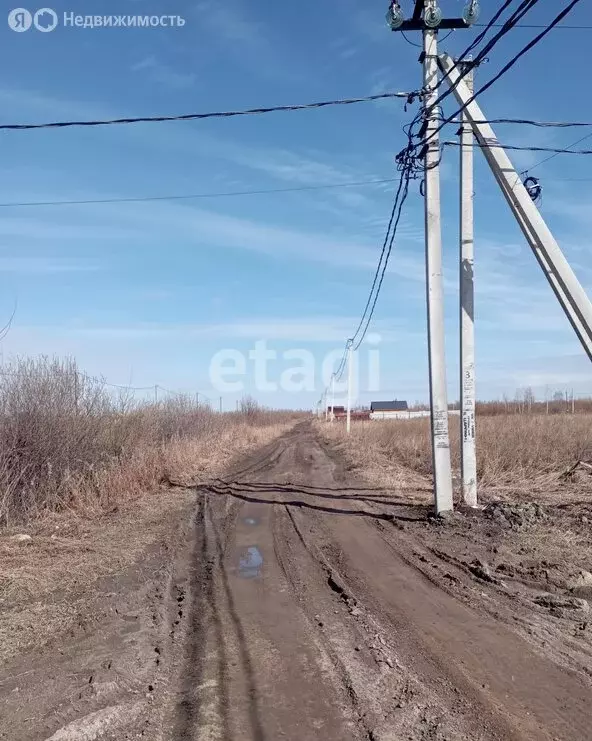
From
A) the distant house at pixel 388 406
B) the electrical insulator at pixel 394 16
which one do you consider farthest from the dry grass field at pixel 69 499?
the distant house at pixel 388 406

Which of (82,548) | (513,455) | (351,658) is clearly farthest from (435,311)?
(513,455)

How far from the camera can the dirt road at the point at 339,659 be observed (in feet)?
12.3

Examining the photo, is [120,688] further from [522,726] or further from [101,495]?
[101,495]

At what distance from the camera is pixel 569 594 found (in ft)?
21.4

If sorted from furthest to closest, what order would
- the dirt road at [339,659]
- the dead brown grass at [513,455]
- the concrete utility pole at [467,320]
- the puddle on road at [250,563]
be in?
the dead brown grass at [513,455]
the concrete utility pole at [467,320]
the puddle on road at [250,563]
the dirt road at [339,659]

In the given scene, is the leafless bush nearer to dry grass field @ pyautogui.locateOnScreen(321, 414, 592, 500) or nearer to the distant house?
dry grass field @ pyautogui.locateOnScreen(321, 414, 592, 500)

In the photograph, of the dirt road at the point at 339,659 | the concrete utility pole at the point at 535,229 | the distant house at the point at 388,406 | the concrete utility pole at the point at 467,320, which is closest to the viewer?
the dirt road at the point at 339,659

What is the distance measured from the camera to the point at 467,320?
36.2 feet

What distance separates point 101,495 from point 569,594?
9315 millimetres

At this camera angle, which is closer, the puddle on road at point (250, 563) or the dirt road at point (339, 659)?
the dirt road at point (339, 659)

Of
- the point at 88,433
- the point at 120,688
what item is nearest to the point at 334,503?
the point at 88,433

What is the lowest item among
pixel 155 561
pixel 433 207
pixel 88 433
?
pixel 155 561

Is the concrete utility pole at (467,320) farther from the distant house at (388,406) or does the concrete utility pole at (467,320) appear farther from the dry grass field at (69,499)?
the distant house at (388,406)

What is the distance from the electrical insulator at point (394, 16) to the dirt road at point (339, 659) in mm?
8470
